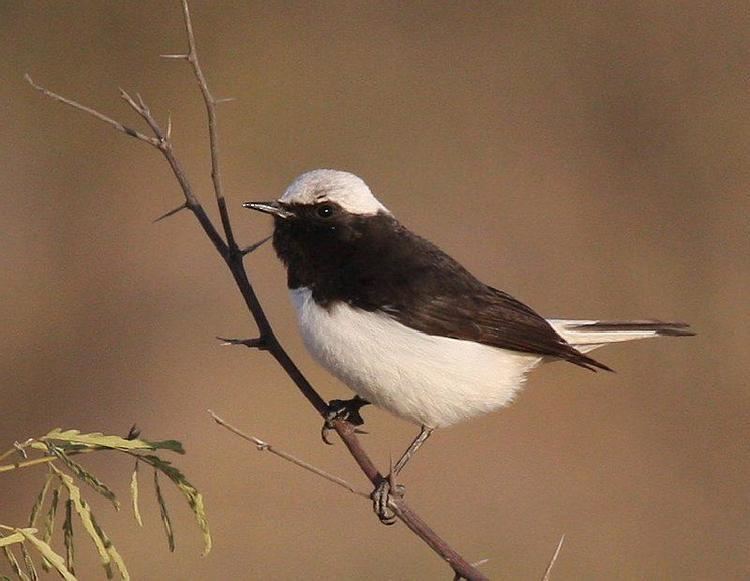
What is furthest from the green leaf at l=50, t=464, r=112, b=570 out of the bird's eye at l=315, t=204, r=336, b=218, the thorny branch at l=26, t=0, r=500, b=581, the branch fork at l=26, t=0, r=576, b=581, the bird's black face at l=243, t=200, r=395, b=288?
the bird's eye at l=315, t=204, r=336, b=218

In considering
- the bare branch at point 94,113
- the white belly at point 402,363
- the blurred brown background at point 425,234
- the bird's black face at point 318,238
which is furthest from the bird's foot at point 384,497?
the blurred brown background at point 425,234

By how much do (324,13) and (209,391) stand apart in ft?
12.5

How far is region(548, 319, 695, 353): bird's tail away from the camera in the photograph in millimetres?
4551

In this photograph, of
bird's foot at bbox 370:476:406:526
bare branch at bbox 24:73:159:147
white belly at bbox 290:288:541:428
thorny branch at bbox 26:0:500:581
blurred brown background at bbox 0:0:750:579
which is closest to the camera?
bare branch at bbox 24:73:159:147

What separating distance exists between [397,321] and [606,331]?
0.95 m

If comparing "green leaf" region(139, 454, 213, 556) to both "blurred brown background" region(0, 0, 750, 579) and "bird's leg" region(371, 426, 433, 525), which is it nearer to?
"bird's leg" region(371, 426, 433, 525)

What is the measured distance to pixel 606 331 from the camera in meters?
4.56

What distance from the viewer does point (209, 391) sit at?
9.12 metres

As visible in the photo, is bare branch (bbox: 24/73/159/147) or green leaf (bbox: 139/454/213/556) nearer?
green leaf (bbox: 139/454/213/556)

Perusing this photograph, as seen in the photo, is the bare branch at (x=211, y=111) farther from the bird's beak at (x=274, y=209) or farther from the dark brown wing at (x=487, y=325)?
the dark brown wing at (x=487, y=325)

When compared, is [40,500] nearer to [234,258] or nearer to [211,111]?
[234,258]

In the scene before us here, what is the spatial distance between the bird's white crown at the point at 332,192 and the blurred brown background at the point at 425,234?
3.86 meters

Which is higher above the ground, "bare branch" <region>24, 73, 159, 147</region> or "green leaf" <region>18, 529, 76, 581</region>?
"bare branch" <region>24, 73, 159, 147</region>

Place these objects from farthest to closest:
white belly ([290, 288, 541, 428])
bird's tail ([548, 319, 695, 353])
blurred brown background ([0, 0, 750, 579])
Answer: blurred brown background ([0, 0, 750, 579]) < bird's tail ([548, 319, 695, 353]) < white belly ([290, 288, 541, 428])
